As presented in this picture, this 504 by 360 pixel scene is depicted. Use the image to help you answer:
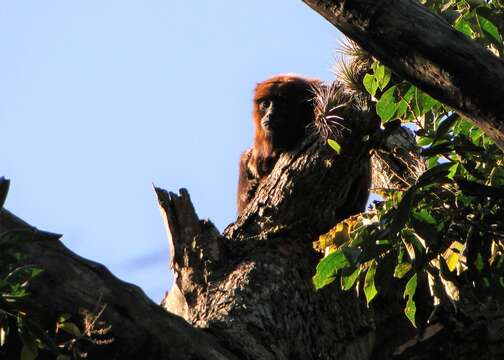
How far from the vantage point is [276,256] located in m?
5.45

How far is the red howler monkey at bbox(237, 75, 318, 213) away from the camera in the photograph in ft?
27.9

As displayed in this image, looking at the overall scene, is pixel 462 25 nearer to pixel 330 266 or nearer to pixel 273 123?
pixel 330 266

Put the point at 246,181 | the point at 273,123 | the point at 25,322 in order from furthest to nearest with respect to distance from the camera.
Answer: the point at 246,181 < the point at 273,123 < the point at 25,322

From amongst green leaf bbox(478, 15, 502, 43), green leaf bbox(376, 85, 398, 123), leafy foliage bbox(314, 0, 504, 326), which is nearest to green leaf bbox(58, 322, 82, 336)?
leafy foliage bbox(314, 0, 504, 326)

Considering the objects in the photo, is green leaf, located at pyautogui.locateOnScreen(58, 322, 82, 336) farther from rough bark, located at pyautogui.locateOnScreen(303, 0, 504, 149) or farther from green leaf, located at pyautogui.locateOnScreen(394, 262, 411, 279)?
rough bark, located at pyautogui.locateOnScreen(303, 0, 504, 149)

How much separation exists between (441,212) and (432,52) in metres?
1.04

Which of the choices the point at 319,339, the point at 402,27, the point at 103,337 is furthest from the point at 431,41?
the point at 319,339

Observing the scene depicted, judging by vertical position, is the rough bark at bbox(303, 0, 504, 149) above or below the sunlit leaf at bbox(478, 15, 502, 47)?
below

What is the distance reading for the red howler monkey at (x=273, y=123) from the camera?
27.9 feet

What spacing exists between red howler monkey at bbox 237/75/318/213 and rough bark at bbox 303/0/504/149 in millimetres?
5335

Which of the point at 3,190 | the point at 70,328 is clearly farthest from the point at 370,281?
the point at 3,190

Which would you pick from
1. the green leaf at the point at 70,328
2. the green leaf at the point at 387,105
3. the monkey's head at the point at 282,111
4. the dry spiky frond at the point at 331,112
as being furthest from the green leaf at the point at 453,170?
the monkey's head at the point at 282,111

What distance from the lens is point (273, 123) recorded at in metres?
8.62

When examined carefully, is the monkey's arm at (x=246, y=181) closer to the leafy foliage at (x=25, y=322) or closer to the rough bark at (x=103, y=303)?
the rough bark at (x=103, y=303)
